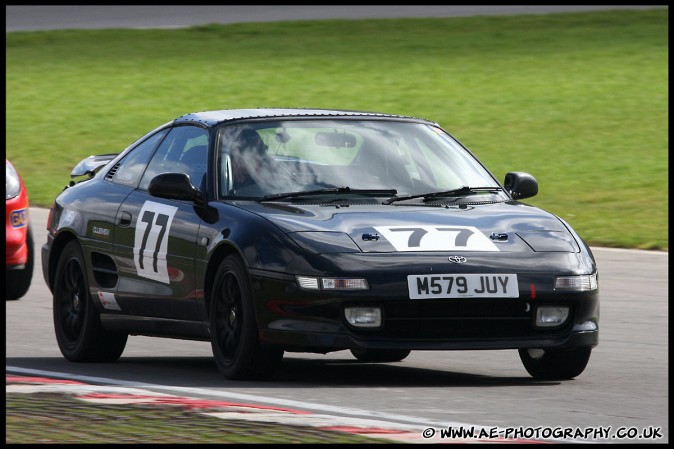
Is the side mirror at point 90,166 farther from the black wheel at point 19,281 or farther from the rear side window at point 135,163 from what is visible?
the black wheel at point 19,281

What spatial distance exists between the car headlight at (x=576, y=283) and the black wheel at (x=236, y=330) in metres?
1.42

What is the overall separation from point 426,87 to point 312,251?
777 inches

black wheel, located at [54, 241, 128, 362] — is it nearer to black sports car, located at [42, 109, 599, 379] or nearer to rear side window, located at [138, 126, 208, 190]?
black sports car, located at [42, 109, 599, 379]

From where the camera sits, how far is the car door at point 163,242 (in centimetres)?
904

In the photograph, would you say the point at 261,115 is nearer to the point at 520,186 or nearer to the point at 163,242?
the point at 163,242

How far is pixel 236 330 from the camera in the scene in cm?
851

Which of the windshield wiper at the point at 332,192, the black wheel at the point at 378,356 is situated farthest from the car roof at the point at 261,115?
the black wheel at the point at 378,356

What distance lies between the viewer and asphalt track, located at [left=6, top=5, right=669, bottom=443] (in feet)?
23.6

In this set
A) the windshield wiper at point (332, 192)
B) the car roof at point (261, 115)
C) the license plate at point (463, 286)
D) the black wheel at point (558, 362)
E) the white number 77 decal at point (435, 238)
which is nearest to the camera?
the license plate at point (463, 286)

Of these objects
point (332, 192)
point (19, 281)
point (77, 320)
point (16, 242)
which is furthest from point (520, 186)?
point (19, 281)

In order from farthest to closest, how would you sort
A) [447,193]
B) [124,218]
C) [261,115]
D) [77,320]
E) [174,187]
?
[77,320]
[124,218]
[261,115]
[447,193]
[174,187]

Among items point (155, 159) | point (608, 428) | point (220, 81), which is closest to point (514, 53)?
point (220, 81)

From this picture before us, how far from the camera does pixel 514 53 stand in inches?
1222

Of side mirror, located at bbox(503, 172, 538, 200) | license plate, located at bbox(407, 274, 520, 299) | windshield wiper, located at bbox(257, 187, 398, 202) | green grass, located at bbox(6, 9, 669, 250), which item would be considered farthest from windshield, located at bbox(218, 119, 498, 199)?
green grass, located at bbox(6, 9, 669, 250)
